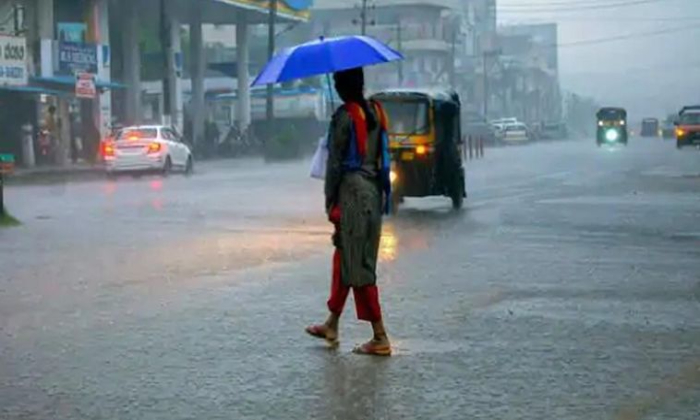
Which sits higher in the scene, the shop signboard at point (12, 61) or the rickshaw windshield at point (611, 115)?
the shop signboard at point (12, 61)

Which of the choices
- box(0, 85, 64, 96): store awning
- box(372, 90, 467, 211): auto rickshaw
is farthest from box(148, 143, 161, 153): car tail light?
box(372, 90, 467, 211): auto rickshaw

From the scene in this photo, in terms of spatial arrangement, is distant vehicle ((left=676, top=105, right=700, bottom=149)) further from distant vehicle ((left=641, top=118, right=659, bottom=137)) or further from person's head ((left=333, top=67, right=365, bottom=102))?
distant vehicle ((left=641, top=118, right=659, bottom=137))

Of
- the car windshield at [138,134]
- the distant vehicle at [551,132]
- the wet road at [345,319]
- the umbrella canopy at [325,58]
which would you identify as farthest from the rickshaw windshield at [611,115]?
the umbrella canopy at [325,58]

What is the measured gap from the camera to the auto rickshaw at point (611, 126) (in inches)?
3049

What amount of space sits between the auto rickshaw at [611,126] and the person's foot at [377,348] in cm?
7079

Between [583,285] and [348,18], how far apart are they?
114357 mm

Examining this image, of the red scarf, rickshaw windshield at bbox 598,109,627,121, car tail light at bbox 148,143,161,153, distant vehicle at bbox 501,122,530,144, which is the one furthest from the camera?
distant vehicle at bbox 501,122,530,144

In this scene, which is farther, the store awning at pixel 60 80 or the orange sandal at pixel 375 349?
the store awning at pixel 60 80

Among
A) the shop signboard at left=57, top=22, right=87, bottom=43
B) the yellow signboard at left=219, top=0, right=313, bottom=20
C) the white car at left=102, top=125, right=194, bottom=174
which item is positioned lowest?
the white car at left=102, top=125, right=194, bottom=174

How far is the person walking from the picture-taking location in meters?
7.89

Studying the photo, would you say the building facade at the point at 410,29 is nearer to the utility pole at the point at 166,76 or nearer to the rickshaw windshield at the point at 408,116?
the utility pole at the point at 166,76

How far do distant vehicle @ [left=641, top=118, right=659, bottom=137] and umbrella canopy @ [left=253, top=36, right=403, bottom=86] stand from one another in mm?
121390

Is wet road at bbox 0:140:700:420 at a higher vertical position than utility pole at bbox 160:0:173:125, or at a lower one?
lower

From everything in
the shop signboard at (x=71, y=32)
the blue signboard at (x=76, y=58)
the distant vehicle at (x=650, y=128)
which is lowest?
the distant vehicle at (x=650, y=128)
